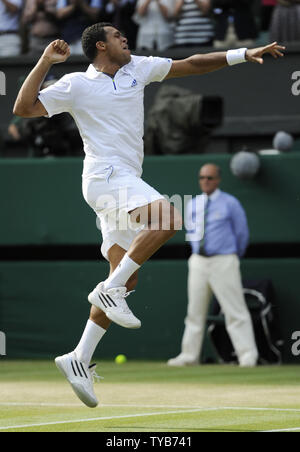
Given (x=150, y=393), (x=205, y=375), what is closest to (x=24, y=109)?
(x=150, y=393)

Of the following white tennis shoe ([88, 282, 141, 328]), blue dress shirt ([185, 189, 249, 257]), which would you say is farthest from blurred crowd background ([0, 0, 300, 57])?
white tennis shoe ([88, 282, 141, 328])

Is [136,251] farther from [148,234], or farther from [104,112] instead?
[104,112]

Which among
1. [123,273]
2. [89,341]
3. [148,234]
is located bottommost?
[89,341]

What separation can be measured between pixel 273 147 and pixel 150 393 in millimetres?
5808

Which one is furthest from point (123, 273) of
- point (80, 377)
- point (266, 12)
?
point (266, 12)

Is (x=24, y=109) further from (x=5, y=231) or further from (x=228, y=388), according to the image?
(x=5, y=231)

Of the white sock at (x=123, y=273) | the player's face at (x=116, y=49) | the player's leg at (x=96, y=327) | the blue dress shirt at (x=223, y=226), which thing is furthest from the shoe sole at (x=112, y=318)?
the blue dress shirt at (x=223, y=226)

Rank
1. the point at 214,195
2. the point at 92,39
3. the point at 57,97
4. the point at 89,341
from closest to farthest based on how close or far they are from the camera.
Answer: the point at 57,97 < the point at 92,39 < the point at 89,341 < the point at 214,195

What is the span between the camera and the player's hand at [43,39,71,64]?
755 cm

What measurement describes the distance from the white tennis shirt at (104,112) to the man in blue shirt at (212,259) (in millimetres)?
5737

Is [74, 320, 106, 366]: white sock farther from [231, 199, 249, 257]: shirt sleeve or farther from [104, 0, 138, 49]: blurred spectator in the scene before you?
[104, 0, 138, 49]: blurred spectator

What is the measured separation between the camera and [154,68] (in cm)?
798

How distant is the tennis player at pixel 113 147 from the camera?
24.6 feet

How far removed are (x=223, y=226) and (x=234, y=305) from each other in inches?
39.0
